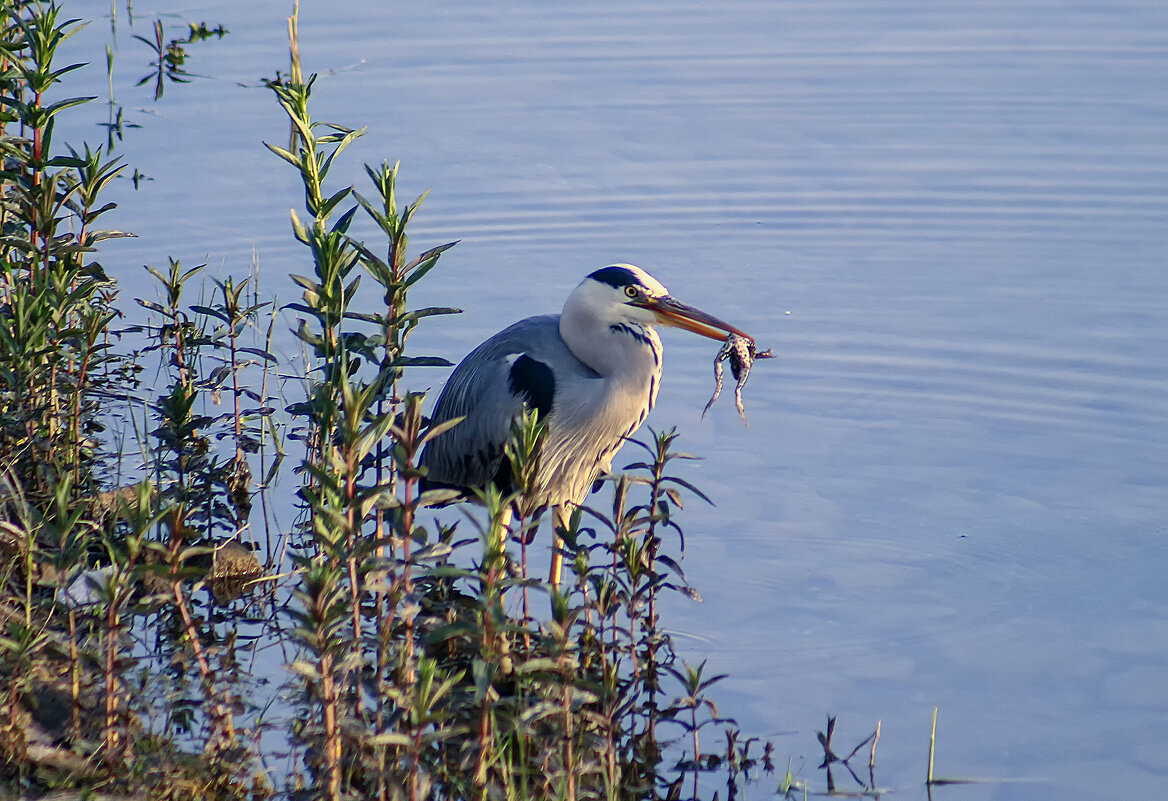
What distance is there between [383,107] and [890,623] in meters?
5.73

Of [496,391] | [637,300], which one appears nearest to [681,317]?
[637,300]

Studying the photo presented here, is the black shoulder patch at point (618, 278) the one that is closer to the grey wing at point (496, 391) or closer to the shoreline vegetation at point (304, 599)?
the grey wing at point (496, 391)

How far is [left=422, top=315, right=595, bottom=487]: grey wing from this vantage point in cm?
562

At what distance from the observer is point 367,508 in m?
3.54

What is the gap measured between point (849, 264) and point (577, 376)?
120 inches

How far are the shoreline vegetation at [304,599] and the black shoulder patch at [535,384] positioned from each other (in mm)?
538

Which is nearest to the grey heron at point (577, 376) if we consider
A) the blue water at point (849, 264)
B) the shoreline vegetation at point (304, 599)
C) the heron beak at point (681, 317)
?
the heron beak at point (681, 317)

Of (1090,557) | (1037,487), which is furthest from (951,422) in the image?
(1090,557)

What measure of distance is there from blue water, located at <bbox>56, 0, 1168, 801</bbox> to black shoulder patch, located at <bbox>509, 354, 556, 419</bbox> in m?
0.82

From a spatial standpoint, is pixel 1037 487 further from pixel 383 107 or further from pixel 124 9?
pixel 124 9

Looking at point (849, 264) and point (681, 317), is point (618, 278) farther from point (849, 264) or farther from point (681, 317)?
point (849, 264)

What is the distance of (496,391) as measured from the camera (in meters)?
5.65

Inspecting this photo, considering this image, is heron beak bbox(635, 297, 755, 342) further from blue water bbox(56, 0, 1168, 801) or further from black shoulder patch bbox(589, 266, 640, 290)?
blue water bbox(56, 0, 1168, 801)

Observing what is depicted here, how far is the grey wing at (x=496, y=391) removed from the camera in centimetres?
562
